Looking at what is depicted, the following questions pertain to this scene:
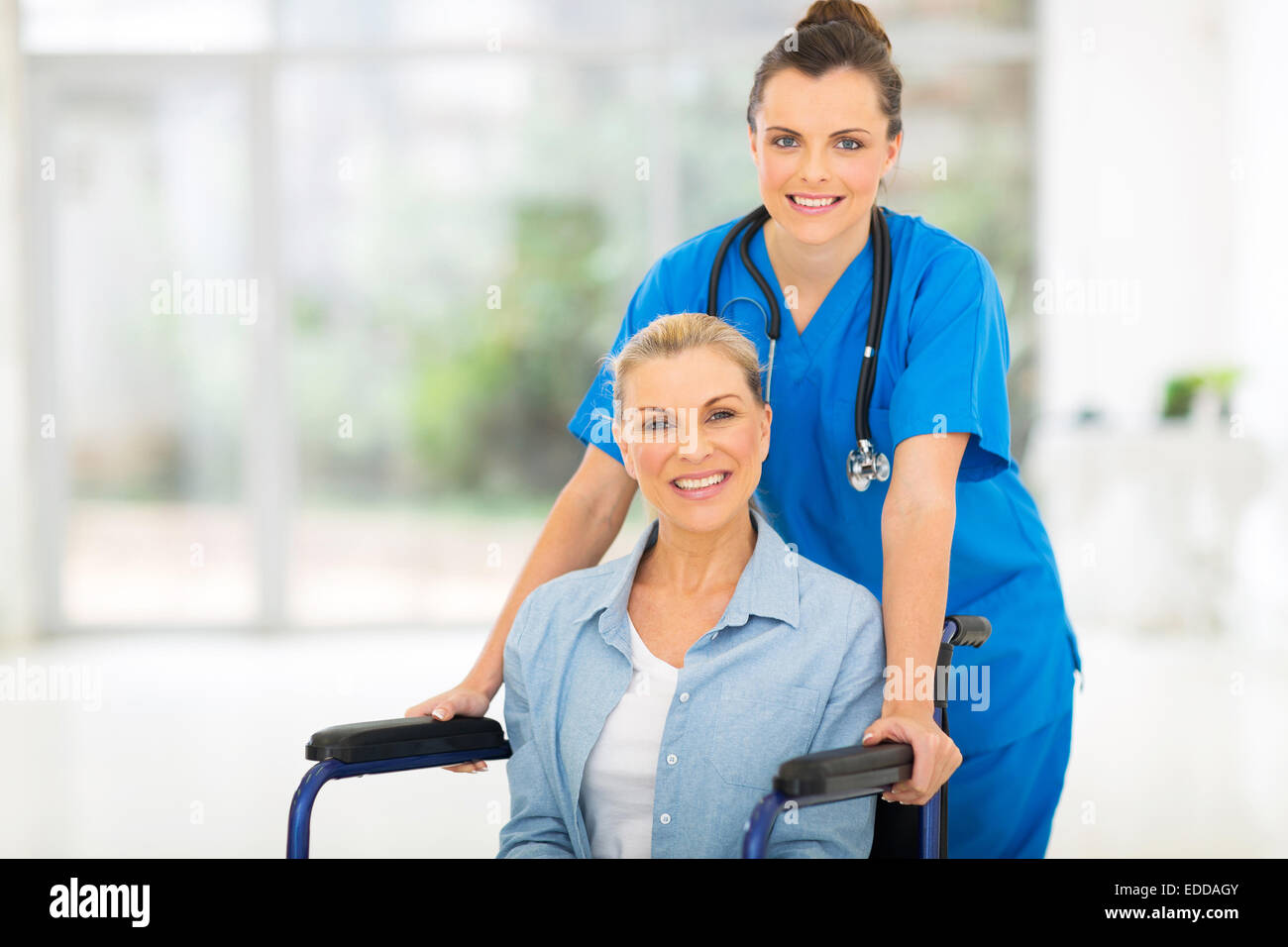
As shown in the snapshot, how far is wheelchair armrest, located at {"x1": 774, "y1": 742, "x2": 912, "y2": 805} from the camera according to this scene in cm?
110

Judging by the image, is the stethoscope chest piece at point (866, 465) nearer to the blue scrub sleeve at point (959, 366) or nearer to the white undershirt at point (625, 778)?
the blue scrub sleeve at point (959, 366)

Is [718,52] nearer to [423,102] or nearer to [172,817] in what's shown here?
[423,102]

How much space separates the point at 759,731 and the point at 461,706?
34 cm

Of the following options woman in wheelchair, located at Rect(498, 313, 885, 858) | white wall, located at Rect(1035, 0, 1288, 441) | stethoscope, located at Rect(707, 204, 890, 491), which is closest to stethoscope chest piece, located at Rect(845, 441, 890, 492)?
stethoscope, located at Rect(707, 204, 890, 491)

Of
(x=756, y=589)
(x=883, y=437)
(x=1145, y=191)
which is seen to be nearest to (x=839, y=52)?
(x=883, y=437)

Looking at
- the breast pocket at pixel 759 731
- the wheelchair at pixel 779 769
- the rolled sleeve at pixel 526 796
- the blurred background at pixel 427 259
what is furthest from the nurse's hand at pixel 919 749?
the blurred background at pixel 427 259

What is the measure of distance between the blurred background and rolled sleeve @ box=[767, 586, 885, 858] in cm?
354

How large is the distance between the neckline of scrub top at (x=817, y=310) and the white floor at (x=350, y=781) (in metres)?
1.51

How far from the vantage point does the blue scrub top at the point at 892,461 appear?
4.96ft

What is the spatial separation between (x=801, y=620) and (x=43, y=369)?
A: 4.60 meters
